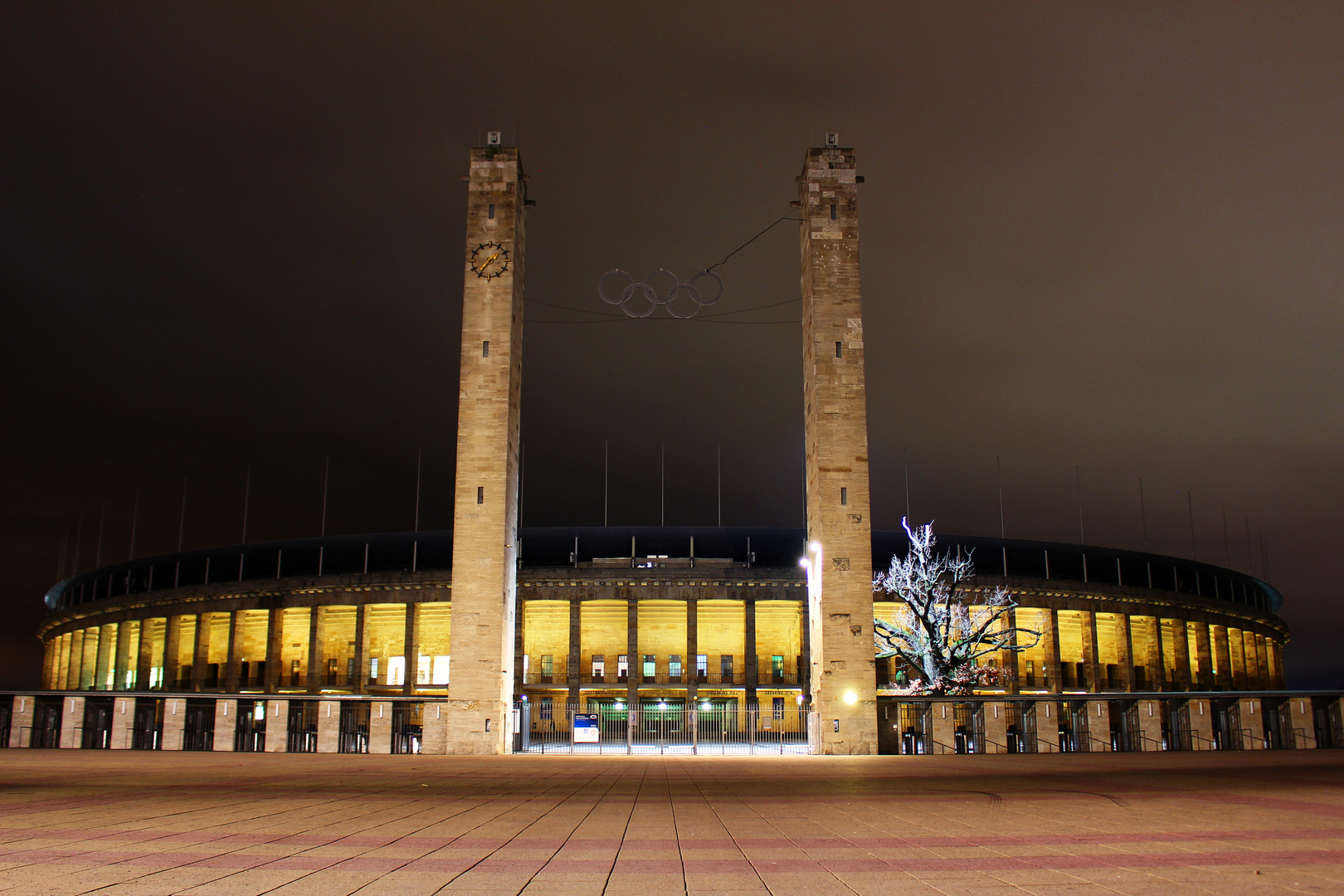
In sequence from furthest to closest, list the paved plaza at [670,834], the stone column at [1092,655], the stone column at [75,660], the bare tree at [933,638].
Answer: the stone column at [75,660] → the stone column at [1092,655] → the bare tree at [933,638] → the paved plaza at [670,834]

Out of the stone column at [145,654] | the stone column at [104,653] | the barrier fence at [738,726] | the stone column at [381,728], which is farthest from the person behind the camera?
the stone column at [104,653]

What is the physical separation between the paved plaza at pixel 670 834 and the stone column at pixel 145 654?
178 ft

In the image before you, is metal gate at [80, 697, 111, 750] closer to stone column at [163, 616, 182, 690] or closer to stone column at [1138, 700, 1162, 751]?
stone column at [163, 616, 182, 690]

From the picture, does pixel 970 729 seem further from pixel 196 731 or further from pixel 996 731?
pixel 196 731

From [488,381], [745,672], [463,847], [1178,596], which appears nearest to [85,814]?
[463,847]

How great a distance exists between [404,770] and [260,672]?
47460 millimetres

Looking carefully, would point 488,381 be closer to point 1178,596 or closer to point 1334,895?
point 1334,895

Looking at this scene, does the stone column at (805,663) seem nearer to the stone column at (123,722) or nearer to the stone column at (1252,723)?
the stone column at (1252,723)

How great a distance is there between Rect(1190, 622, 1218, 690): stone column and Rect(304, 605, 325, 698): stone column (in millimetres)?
51487

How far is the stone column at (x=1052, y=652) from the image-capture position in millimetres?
58719

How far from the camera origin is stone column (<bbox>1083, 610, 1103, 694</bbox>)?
60.3m

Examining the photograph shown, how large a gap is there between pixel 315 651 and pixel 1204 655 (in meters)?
57.1

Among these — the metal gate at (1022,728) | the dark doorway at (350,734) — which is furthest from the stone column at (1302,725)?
the dark doorway at (350,734)

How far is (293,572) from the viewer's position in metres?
66.5
